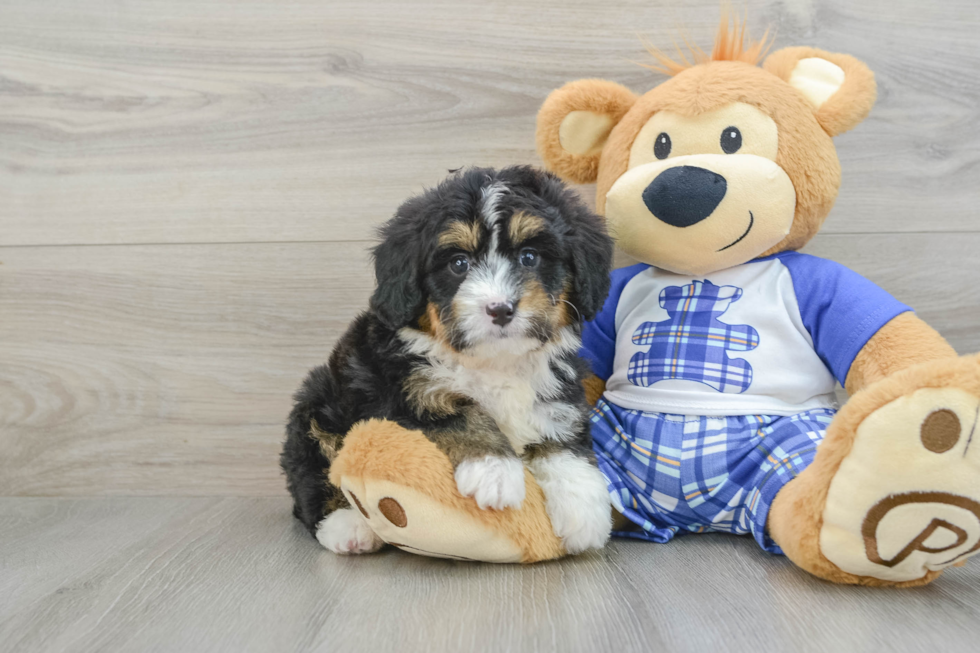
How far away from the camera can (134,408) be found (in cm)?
210

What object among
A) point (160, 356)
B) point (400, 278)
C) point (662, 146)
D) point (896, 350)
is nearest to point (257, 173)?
point (160, 356)

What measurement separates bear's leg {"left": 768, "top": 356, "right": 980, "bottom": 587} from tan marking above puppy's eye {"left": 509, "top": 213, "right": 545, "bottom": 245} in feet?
2.03

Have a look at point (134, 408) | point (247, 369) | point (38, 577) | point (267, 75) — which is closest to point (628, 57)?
point (267, 75)

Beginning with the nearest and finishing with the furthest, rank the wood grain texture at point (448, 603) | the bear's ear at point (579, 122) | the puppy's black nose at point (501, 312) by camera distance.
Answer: the wood grain texture at point (448, 603) < the puppy's black nose at point (501, 312) < the bear's ear at point (579, 122)

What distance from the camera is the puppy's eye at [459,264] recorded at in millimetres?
1332

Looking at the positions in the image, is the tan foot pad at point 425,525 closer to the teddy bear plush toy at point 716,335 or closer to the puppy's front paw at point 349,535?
the teddy bear plush toy at point 716,335

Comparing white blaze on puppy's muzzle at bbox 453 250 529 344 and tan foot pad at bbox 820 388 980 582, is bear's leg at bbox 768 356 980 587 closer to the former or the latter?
tan foot pad at bbox 820 388 980 582

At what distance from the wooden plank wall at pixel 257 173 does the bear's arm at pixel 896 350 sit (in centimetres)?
63

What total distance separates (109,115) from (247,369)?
0.84 meters

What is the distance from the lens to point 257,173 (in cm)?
205

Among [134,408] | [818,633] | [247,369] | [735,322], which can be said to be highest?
[735,322]

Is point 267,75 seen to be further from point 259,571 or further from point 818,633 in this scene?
point 818,633

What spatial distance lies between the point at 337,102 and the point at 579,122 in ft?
2.47

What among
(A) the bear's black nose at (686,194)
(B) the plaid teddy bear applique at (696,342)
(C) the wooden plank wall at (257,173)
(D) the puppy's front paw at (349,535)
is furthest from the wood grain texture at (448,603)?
(A) the bear's black nose at (686,194)
